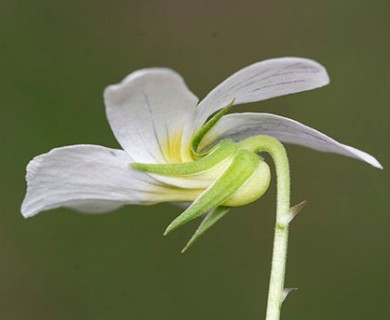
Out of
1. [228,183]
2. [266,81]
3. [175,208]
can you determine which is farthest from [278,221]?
[175,208]

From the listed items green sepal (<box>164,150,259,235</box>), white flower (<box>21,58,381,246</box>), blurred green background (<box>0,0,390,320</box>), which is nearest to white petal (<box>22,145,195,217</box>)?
white flower (<box>21,58,381,246</box>)

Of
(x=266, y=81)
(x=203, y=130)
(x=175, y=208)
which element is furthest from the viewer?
(x=175, y=208)

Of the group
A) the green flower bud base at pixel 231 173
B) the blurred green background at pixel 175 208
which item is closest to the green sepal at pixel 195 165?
the green flower bud base at pixel 231 173

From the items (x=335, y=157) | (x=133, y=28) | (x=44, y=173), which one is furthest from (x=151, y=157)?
(x=133, y=28)

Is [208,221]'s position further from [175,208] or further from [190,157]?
[175,208]

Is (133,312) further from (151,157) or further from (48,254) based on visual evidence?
(151,157)

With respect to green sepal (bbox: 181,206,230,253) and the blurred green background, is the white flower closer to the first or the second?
green sepal (bbox: 181,206,230,253)
